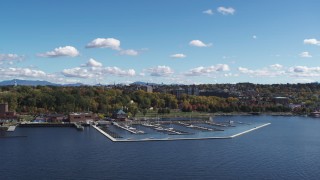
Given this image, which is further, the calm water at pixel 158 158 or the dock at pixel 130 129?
the dock at pixel 130 129

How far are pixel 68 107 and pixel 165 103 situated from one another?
57.9ft

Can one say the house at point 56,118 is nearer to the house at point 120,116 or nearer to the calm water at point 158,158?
the house at point 120,116

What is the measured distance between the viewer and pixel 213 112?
54.6 m

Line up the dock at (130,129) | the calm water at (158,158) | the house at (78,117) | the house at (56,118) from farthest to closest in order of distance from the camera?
the house at (56,118) → the house at (78,117) → the dock at (130,129) → the calm water at (158,158)

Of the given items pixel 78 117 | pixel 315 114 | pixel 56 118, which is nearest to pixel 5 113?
pixel 56 118

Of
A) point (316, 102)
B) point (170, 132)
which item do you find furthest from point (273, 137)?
point (316, 102)

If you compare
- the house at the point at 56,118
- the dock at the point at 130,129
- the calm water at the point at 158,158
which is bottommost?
the calm water at the point at 158,158

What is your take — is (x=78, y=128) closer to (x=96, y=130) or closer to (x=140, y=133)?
(x=96, y=130)

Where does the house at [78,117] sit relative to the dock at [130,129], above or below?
above

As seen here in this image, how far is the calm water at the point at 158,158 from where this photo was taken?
16.4 m

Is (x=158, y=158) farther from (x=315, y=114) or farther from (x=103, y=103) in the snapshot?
(x=315, y=114)

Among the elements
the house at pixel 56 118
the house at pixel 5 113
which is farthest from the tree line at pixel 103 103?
the house at pixel 56 118

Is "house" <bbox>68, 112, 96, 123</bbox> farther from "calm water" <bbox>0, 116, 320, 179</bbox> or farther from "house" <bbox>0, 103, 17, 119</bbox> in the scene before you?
"calm water" <bbox>0, 116, 320, 179</bbox>

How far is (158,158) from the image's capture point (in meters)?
19.4
